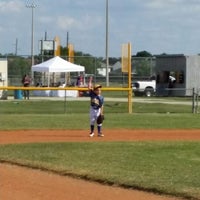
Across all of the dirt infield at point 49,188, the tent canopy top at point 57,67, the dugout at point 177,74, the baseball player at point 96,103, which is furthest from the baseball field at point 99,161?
the dugout at point 177,74

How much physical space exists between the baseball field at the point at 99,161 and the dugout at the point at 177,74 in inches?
1239

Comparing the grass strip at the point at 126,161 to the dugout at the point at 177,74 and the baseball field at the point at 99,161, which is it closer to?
the baseball field at the point at 99,161

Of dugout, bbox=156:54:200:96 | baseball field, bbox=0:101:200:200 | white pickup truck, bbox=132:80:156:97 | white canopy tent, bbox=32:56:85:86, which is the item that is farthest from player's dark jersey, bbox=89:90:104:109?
dugout, bbox=156:54:200:96

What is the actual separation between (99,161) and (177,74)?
144ft

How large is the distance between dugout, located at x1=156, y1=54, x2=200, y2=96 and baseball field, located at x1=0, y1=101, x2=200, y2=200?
31.5m

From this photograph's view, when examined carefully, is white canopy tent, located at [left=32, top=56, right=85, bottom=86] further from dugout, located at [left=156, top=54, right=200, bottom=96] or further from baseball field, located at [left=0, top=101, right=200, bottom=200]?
baseball field, located at [left=0, top=101, right=200, bottom=200]

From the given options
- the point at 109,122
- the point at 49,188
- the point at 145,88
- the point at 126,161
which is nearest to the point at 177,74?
the point at 145,88

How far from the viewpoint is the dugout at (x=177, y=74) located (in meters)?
55.8

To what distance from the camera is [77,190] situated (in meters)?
10.5

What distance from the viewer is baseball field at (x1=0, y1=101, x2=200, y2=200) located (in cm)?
1038

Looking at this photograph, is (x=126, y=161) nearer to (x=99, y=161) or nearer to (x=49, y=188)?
(x=99, y=161)

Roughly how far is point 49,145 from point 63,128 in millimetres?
6034

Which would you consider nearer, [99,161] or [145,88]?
Answer: [99,161]

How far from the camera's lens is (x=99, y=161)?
13.9 m
